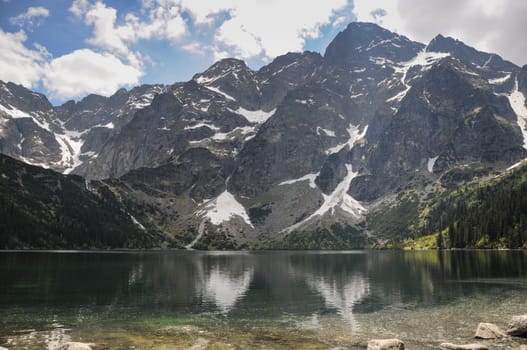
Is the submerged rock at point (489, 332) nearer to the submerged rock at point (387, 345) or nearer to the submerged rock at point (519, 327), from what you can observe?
the submerged rock at point (519, 327)

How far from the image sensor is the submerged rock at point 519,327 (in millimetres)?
39906

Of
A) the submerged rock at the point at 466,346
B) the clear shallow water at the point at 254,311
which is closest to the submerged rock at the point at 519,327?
the clear shallow water at the point at 254,311

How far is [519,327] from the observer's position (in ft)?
132

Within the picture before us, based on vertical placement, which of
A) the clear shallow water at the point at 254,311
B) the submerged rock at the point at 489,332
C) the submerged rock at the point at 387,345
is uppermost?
the submerged rock at the point at 387,345

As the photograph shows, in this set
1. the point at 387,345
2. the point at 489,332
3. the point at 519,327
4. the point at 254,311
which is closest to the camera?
the point at 387,345

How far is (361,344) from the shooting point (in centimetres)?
3900

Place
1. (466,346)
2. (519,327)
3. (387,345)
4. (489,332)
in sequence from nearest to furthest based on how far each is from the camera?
(387,345) < (466,346) < (489,332) < (519,327)

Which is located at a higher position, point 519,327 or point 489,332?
point 519,327

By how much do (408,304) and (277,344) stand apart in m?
31.0

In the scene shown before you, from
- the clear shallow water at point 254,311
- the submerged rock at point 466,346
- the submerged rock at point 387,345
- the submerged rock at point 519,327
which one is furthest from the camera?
the clear shallow water at point 254,311

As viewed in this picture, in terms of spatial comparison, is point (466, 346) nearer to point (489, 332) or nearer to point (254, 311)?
point (489, 332)

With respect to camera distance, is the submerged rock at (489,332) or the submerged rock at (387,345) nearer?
the submerged rock at (387,345)

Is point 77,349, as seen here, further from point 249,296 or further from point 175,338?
point 249,296

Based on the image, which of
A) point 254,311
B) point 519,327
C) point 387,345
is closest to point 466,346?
point 387,345
